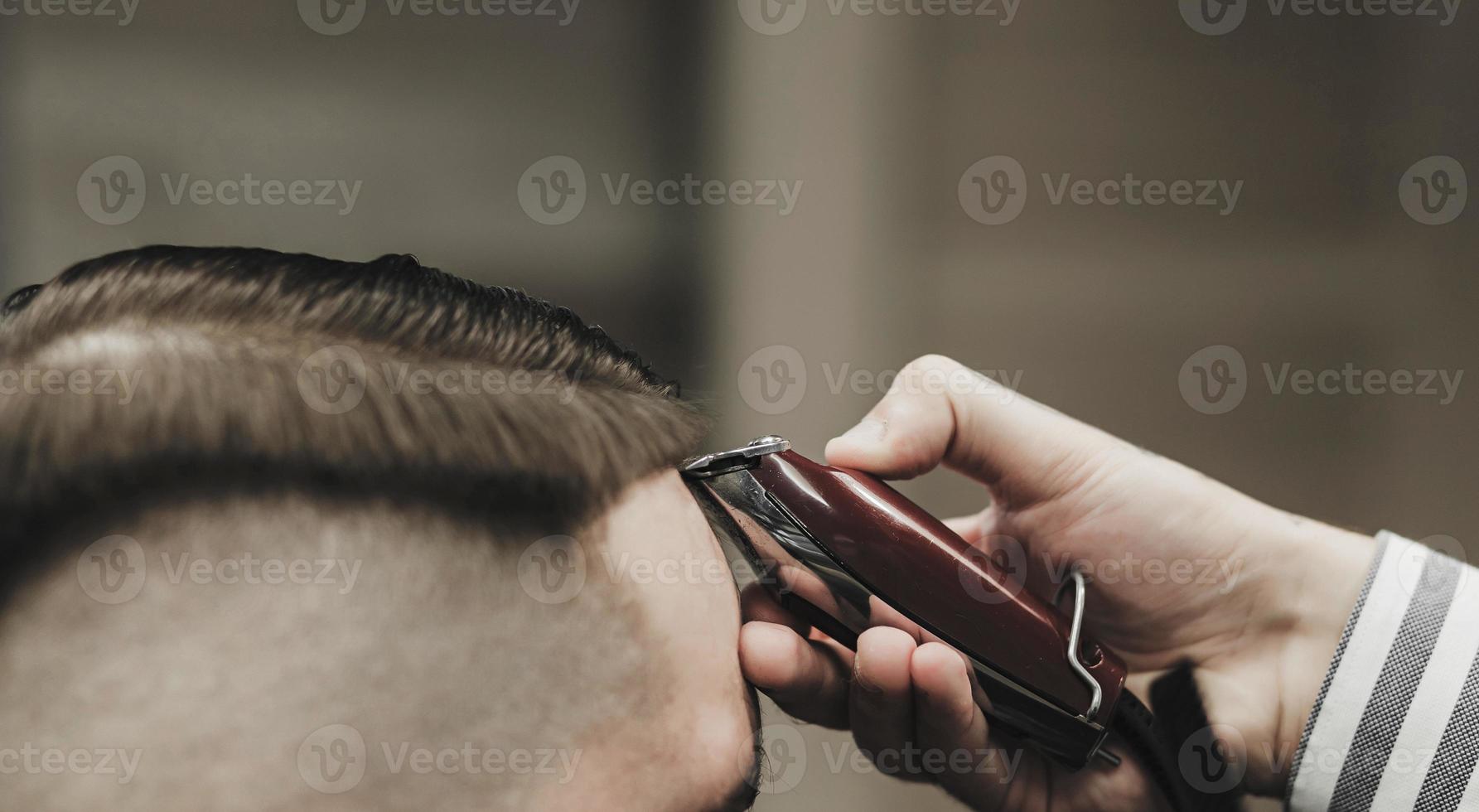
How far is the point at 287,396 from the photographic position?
331 millimetres

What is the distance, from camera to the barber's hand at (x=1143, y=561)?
570 mm

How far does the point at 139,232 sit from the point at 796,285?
0.66 m

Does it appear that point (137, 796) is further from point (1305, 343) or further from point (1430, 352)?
point (1430, 352)

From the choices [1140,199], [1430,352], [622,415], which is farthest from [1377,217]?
[622,415]
